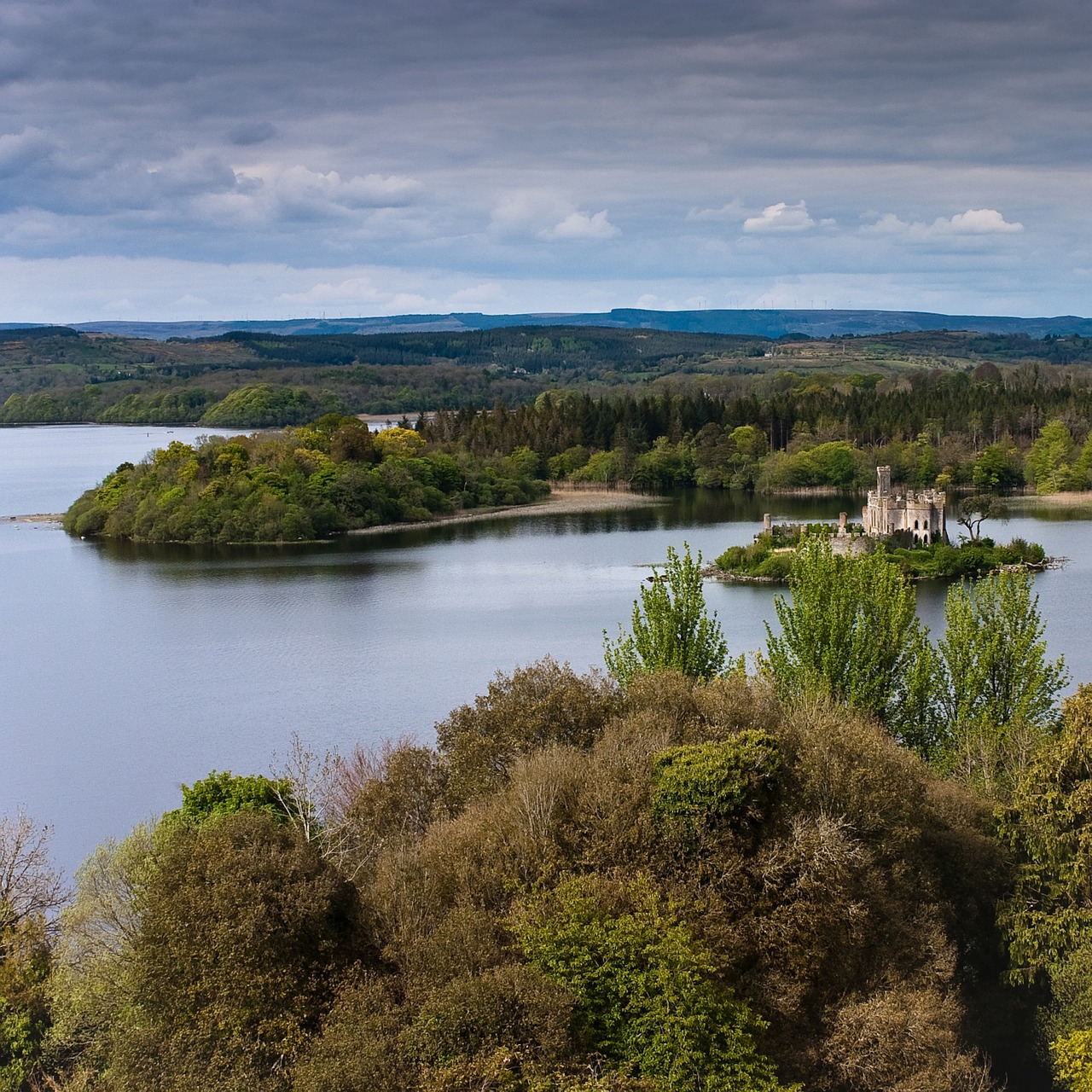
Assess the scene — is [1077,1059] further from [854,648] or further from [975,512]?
[975,512]

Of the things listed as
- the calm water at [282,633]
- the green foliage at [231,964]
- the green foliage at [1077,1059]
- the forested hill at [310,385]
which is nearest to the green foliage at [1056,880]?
the green foliage at [1077,1059]

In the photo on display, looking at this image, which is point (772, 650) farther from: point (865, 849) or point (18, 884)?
point (18, 884)

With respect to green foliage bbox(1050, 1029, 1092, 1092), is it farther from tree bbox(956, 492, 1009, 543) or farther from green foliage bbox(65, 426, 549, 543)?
green foliage bbox(65, 426, 549, 543)

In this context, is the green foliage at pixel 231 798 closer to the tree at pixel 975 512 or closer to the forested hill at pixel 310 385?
the tree at pixel 975 512

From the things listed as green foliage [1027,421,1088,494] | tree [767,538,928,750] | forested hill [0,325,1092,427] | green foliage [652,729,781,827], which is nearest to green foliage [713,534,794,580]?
tree [767,538,928,750]

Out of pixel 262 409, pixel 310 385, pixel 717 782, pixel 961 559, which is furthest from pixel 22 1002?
pixel 310 385

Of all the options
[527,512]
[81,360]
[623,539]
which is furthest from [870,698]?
[81,360]
